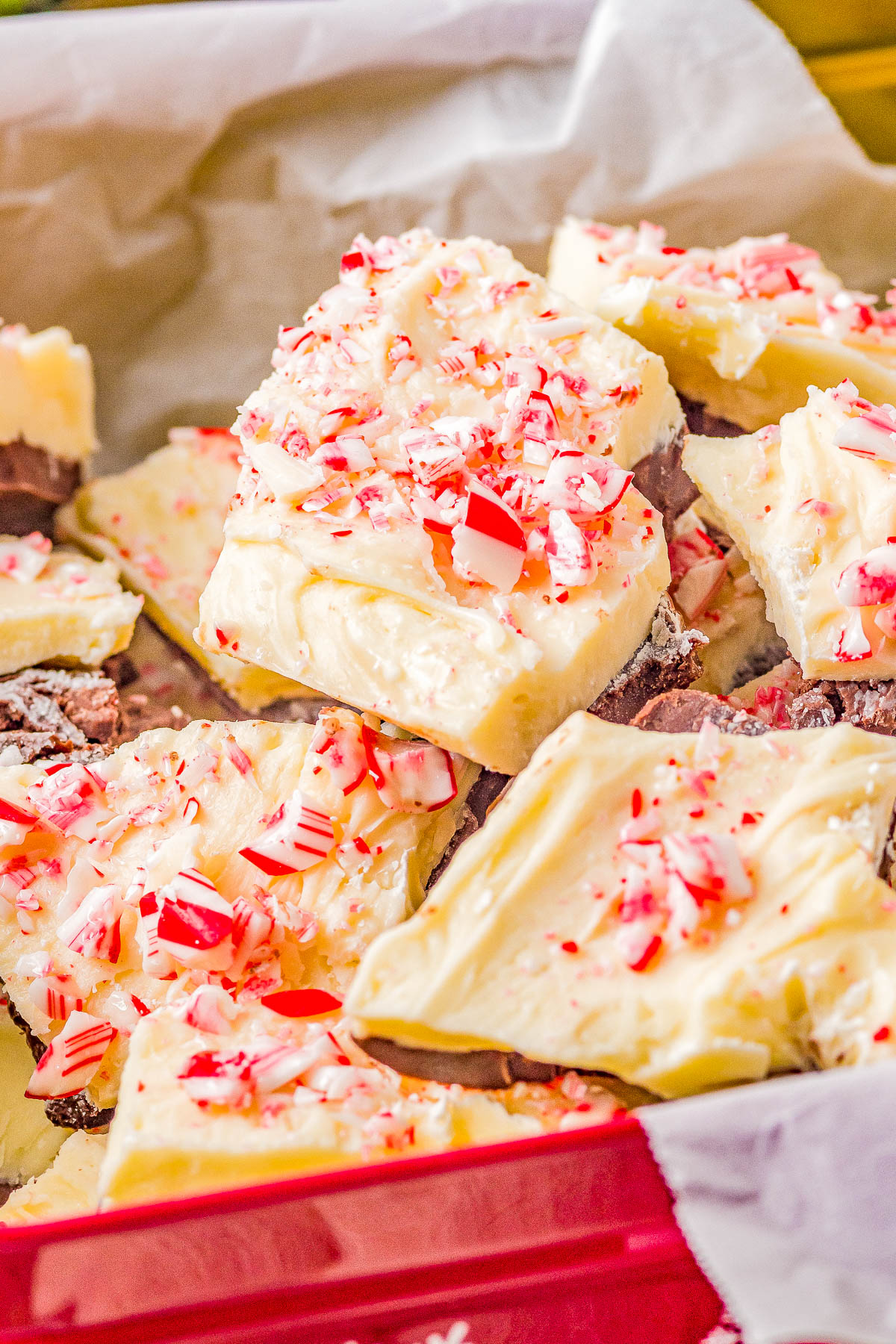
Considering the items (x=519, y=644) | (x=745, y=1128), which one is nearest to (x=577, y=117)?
(x=519, y=644)

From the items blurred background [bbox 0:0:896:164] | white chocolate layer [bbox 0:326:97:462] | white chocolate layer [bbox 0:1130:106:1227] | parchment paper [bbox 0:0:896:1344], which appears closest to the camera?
white chocolate layer [bbox 0:1130:106:1227]

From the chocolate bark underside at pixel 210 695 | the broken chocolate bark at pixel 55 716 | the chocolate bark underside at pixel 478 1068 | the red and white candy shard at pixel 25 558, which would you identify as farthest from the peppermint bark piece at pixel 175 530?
the chocolate bark underside at pixel 478 1068

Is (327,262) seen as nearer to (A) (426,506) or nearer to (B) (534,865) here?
(A) (426,506)

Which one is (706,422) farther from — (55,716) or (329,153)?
(329,153)

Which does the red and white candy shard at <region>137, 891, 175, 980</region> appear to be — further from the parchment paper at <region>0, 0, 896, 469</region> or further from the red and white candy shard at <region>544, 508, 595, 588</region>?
the parchment paper at <region>0, 0, 896, 469</region>

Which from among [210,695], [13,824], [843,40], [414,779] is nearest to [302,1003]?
[414,779]

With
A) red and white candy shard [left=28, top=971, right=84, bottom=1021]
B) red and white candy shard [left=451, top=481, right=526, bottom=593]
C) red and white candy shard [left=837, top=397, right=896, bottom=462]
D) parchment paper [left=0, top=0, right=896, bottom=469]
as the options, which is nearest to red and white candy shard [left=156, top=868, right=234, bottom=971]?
red and white candy shard [left=28, top=971, right=84, bottom=1021]
